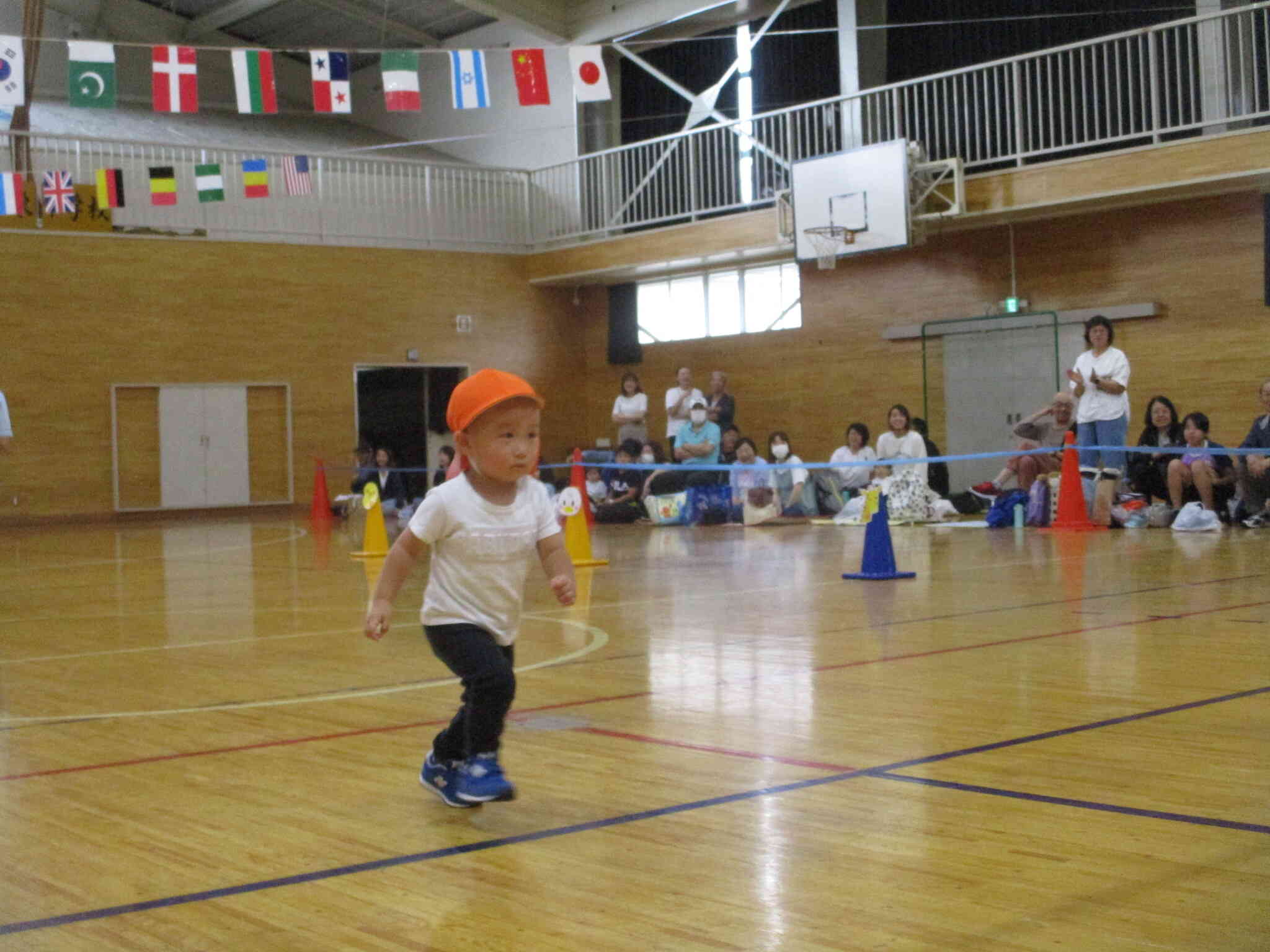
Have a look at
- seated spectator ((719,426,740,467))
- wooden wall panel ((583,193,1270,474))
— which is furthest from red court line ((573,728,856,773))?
wooden wall panel ((583,193,1270,474))

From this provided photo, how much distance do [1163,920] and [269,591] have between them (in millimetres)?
7184

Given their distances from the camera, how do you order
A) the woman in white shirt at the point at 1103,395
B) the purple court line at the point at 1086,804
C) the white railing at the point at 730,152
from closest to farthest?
the purple court line at the point at 1086,804 < the woman in white shirt at the point at 1103,395 < the white railing at the point at 730,152

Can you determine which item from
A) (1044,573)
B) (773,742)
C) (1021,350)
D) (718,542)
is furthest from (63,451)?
(773,742)

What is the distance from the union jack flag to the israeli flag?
6.35 meters

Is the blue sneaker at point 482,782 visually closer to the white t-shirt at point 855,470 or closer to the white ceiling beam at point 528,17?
the white t-shirt at point 855,470

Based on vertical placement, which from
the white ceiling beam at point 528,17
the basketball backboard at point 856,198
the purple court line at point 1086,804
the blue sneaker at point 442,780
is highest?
the white ceiling beam at point 528,17

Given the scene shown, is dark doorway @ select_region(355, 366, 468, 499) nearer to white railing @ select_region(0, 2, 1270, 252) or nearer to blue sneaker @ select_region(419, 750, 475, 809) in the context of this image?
white railing @ select_region(0, 2, 1270, 252)

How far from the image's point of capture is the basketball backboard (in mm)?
15336

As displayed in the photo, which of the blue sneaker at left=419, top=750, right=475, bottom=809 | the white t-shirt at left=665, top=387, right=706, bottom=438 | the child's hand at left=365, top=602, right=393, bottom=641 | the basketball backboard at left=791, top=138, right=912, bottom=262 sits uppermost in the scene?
the basketball backboard at left=791, top=138, right=912, bottom=262

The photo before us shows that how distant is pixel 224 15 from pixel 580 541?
55.7 feet

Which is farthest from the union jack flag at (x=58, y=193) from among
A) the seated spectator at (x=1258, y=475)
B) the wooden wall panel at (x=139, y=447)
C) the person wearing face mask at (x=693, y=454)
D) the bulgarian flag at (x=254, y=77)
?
the seated spectator at (x=1258, y=475)

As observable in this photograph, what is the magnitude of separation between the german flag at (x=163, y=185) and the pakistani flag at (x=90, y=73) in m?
3.94

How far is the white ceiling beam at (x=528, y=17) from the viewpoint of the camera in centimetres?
1942

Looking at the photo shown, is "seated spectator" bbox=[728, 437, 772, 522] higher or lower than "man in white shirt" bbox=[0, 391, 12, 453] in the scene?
lower
